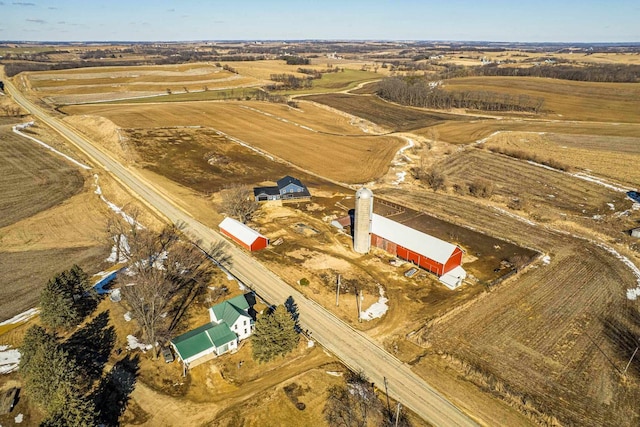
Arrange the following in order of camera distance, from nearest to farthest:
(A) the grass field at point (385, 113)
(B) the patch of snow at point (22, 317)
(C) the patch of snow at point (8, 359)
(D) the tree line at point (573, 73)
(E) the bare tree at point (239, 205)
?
(C) the patch of snow at point (8, 359)
(B) the patch of snow at point (22, 317)
(E) the bare tree at point (239, 205)
(A) the grass field at point (385, 113)
(D) the tree line at point (573, 73)

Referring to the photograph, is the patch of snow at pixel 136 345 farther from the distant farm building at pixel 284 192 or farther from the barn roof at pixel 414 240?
the distant farm building at pixel 284 192

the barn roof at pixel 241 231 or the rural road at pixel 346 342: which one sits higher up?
the barn roof at pixel 241 231

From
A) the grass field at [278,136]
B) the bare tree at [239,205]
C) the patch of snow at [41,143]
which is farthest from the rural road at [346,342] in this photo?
the grass field at [278,136]

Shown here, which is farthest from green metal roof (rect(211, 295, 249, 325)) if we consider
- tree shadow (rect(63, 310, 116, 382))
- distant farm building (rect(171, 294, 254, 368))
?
tree shadow (rect(63, 310, 116, 382))

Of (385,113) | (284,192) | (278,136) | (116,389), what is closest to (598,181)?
(284,192)

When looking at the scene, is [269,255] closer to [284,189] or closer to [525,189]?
[284,189]

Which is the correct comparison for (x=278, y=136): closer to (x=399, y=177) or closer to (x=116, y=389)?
(x=399, y=177)

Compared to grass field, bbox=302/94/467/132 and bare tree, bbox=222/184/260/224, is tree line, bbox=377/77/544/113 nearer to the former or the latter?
grass field, bbox=302/94/467/132

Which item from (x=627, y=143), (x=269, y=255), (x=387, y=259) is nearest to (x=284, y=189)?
(x=269, y=255)

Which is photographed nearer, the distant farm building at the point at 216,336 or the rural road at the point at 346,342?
the rural road at the point at 346,342
